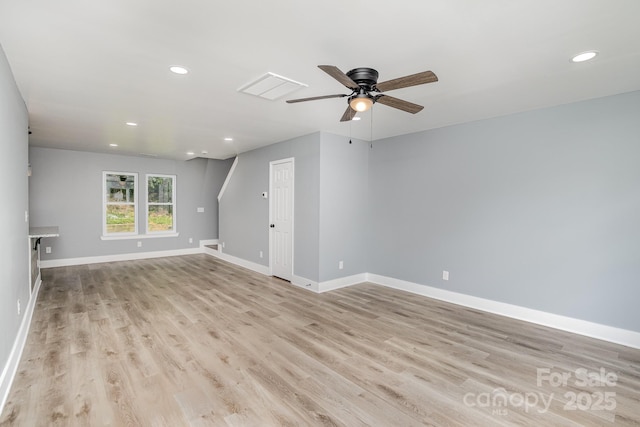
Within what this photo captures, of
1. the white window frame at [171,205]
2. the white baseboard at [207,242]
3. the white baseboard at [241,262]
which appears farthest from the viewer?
the white baseboard at [207,242]

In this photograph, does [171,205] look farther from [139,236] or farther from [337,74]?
[337,74]

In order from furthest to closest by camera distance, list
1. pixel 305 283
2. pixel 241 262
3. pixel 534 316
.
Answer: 1. pixel 241 262
2. pixel 305 283
3. pixel 534 316

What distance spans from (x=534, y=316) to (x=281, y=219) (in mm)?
3989

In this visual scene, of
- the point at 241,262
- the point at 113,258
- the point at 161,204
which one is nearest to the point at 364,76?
the point at 241,262

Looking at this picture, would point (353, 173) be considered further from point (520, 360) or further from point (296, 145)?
point (520, 360)

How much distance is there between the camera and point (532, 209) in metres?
3.82

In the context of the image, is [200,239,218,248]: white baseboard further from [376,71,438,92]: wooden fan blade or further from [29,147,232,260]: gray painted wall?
[376,71,438,92]: wooden fan blade

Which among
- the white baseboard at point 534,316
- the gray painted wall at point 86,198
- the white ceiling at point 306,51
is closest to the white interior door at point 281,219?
the white ceiling at point 306,51

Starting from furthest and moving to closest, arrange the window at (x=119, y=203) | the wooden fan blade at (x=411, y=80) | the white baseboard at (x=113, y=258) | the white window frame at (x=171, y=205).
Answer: the white window frame at (x=171, y=205), the window at (x=119, y=203), the white baseboard at (x=113, y=258), the wooden fan blade at (x=411, y=80)

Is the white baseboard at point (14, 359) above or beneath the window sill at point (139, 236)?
beneath

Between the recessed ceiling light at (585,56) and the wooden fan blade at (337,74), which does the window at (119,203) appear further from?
the recessed ceiling light at (585,56)

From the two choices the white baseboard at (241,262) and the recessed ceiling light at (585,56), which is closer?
the recessed ceiling light at (585,56)

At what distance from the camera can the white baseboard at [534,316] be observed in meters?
3.25

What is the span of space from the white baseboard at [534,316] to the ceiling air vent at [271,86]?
11.5 feet
